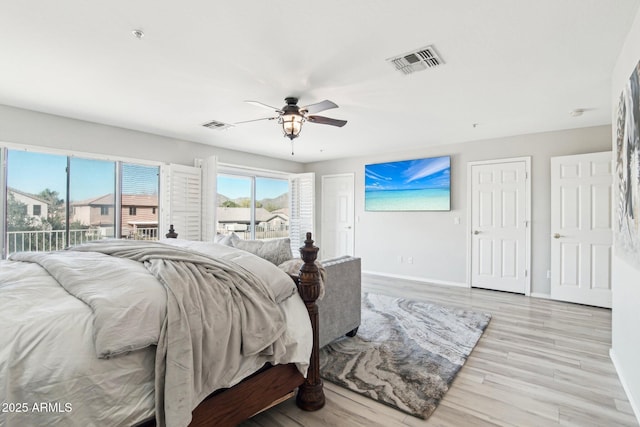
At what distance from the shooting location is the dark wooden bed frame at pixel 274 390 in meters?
1.51

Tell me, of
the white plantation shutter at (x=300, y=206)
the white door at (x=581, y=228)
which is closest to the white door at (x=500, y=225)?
the white door at (x=581, y=228)

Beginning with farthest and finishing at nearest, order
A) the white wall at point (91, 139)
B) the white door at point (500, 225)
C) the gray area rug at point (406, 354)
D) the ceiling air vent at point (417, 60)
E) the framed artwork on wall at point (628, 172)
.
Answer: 1. the white door at point (500, 225)
2. the white wall at point (91, 139)
3. the ceiling air vent at point (417, 60)
4. the gray area rug at point (406, 354)
5. the framed artwork on wall at point (628, 172)

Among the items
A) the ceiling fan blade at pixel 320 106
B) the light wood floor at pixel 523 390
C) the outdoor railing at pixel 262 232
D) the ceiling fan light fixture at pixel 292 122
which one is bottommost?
the light wood floor at pixel 523 390

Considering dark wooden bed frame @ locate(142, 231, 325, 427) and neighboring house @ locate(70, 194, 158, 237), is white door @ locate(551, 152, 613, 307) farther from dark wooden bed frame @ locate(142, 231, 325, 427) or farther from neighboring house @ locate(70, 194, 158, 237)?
neighboring house @ locate(70, 194, 158, 237)

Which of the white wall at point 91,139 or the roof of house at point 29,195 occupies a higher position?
the white wall at point 91,139

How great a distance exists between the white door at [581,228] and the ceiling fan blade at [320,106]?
366 cm

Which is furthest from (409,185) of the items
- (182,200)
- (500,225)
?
(182,200)

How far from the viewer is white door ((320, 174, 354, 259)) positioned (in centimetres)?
671

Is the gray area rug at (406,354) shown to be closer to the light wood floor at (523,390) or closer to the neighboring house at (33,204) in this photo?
the light wood floor at (523,390)

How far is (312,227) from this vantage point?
6.80m

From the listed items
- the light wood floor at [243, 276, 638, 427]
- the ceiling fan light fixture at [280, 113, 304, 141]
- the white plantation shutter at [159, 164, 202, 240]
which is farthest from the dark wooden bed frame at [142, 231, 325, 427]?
the white plantation shutter at [159, 164, 202, 240]

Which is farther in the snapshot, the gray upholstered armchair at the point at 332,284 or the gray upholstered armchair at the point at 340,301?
the gray upholstered armchair at the point at 340,301

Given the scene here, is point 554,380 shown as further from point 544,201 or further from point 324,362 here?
point 544,201

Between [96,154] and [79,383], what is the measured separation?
3.87 metres
